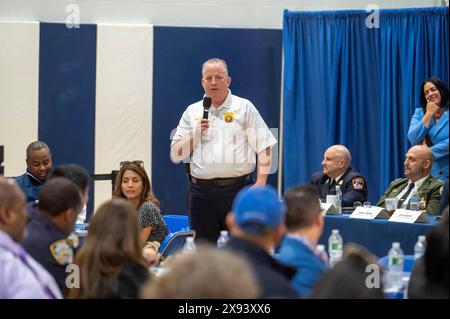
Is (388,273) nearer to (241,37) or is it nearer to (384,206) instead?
(384,206)

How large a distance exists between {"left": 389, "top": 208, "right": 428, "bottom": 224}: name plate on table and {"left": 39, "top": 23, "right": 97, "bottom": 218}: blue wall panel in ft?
11.9

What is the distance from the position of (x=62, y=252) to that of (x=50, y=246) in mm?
60

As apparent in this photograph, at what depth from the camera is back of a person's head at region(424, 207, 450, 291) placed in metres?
3.10

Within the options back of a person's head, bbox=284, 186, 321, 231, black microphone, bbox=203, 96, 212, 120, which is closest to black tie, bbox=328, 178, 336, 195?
black microphone, bbox=203, 96, 212, 120

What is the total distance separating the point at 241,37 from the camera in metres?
8.37

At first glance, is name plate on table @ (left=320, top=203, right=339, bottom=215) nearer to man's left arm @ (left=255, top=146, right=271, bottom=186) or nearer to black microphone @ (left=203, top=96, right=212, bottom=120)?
man's left arm @ (left=255, top=146, right=271, bottom=186)

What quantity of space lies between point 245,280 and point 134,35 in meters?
6.33

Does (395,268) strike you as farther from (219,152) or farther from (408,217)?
(219,152)

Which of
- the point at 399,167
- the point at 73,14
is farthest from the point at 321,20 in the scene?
the point at 73,14

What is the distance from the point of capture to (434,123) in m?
7.08

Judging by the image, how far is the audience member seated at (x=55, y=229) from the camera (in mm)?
3553

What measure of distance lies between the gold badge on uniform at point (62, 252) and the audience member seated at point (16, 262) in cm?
38

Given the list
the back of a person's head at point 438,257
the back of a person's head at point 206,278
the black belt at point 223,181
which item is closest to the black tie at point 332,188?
the black belt at point 223,181
